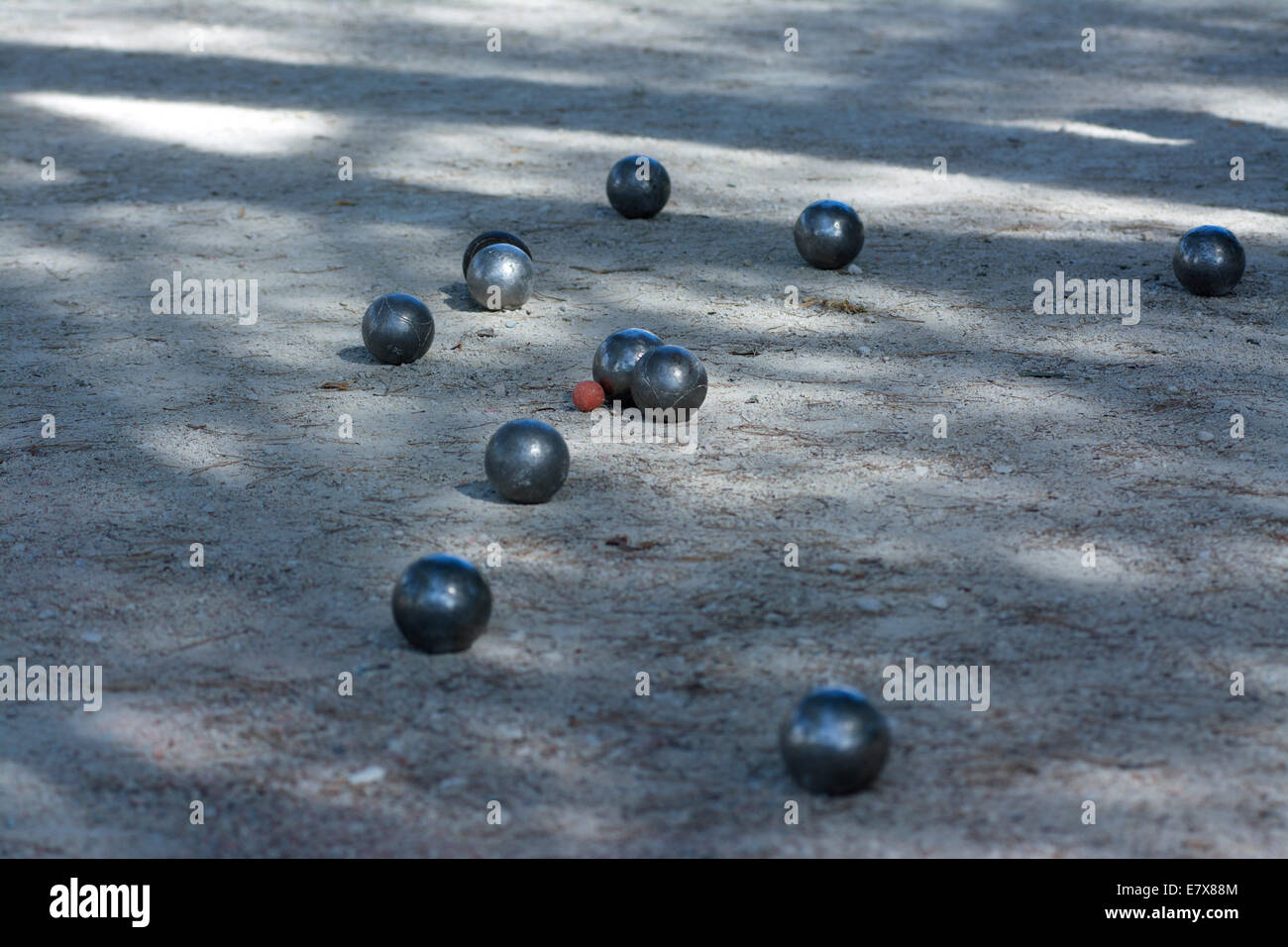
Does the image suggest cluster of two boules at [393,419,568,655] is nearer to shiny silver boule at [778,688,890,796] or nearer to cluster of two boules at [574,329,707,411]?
shiny silver boule at [778,688,890,796]

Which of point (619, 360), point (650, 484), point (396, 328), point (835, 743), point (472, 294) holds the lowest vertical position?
point (835, 743)

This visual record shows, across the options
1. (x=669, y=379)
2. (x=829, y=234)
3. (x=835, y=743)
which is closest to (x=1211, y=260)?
(x=829, y=234)

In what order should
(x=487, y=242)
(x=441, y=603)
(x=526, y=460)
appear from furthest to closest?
(x=487, y=242) → (x=526, y=460) → (x=441, y=603)

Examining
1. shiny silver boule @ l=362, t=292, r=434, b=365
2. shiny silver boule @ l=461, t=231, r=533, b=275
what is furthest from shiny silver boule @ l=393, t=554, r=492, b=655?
shiny silver boule @ l=461, t=231, r=533, b=275

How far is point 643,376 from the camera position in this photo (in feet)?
19.4

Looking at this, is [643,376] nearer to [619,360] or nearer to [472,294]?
[619,360]

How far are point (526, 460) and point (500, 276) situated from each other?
2478mm

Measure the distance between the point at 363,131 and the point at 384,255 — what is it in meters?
2.94

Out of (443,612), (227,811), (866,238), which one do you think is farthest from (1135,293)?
(227,811)

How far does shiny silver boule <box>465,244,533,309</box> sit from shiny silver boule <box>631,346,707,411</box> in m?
1.69

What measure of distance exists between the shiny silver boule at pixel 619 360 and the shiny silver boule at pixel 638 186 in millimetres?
2787

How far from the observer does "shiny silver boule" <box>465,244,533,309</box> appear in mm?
7379

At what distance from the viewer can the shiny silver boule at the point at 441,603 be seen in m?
4.18

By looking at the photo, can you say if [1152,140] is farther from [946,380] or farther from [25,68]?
[25,68]
